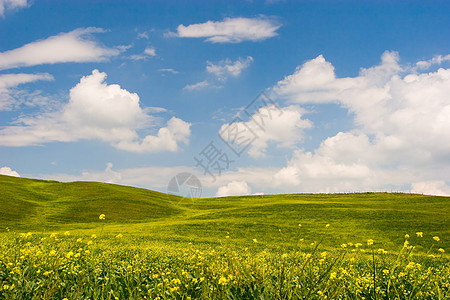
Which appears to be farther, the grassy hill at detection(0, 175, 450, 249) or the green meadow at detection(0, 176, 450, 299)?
the grassy hill at detection(0, 175, 450, 249)

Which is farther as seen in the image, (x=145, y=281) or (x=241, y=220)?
(x=241, y=220)

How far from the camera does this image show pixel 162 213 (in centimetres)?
6544

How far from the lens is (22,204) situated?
58750mm

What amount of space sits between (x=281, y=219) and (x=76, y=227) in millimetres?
28771

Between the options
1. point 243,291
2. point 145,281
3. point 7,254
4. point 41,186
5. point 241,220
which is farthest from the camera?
point 41,186

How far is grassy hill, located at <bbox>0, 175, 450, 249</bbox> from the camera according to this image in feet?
121

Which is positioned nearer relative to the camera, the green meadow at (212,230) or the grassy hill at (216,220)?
the green meadow at (212,230)

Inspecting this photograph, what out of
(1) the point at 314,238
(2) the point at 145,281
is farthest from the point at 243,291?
(1) the point at 314,238

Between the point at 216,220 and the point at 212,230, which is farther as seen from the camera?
the point at 216,220

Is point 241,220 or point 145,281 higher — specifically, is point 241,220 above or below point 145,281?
below

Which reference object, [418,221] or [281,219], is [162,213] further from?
[418,221]

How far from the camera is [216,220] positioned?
4778cm

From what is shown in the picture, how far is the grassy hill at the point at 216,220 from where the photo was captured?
37.0 m

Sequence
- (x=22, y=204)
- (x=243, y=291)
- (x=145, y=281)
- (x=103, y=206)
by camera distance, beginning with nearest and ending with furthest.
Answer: (x=243, y=291) < (x=145, y=281) < (x=22, y=204) < (x=103, y=206)
